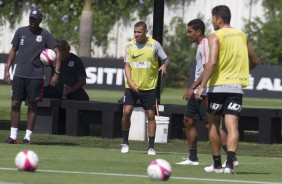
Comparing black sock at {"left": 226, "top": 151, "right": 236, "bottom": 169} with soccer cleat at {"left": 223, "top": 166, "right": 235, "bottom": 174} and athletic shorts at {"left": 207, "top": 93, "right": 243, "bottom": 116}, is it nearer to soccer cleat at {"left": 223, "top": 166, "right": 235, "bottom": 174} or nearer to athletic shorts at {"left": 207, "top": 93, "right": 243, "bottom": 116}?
soccer cleat at {"left": 223, "top": 166, "right": 235, "bottom": 174}

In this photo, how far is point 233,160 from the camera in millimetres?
13195

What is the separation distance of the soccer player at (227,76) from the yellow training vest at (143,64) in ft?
10.7

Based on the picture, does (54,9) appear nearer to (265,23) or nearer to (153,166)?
(265,23)

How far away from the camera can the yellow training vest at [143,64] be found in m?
16.4

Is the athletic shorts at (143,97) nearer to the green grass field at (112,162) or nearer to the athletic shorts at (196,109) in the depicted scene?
the green grass field at (112,162)

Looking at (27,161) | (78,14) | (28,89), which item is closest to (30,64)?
(28,89)

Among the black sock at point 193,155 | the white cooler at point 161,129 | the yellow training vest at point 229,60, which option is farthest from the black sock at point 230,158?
the white cooler at point 161,129

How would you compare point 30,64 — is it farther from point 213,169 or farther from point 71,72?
point 213,169

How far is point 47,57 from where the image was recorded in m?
17.2

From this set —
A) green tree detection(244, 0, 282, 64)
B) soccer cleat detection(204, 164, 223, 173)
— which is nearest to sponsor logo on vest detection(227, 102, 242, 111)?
soccer cleat detection(204, 164, 223, 173)

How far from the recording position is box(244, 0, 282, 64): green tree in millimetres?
37125

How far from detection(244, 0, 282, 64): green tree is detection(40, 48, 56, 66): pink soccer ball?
2027 centimetres

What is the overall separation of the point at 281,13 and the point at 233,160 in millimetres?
25109

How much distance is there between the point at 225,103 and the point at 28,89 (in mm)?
4943
